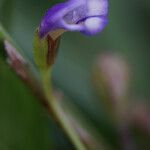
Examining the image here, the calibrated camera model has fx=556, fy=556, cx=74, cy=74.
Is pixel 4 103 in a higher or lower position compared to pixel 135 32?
lower

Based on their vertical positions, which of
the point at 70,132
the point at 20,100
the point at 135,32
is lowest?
the point at 70,132

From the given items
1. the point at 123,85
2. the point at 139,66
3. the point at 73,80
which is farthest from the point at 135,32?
the point at 123,85

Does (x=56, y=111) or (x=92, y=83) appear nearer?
(x=56, y=111)

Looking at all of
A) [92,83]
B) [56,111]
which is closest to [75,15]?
[56,111]

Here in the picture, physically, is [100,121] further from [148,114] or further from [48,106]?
[48,106]

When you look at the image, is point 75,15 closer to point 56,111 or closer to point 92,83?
point 56,111
